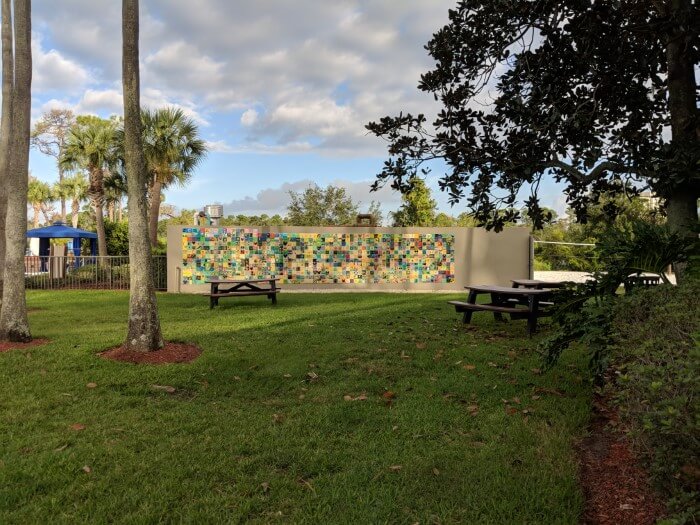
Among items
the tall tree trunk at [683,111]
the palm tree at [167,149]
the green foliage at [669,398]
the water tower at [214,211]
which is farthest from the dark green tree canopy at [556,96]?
the palm tree at [167,149]

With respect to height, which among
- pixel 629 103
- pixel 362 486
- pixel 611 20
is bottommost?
pixel 362 486

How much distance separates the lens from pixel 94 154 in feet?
76.3

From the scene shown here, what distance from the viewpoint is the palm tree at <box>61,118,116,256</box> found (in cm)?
2317

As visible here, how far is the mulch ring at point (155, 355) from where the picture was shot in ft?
19.2

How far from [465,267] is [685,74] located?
11802 mm

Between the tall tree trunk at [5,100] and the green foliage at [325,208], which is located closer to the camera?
the tall tree trunk at [5,100]

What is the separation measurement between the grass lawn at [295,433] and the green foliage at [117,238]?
21.5 metres

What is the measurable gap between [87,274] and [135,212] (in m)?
13.1

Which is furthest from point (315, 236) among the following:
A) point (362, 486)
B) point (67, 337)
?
point (362, 486)

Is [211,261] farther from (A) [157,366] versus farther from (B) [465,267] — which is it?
(A) [157,366]

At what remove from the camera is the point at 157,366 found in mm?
5633

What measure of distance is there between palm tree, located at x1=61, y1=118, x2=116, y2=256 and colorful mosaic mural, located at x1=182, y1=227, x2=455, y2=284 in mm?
9420

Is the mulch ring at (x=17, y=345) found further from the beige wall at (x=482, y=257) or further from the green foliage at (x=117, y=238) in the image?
the green foliage at (x=117, y=238)

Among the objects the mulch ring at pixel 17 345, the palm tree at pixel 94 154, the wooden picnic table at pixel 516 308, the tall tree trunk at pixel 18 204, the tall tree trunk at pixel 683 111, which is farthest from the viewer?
the palm tree at pixel 94 154
